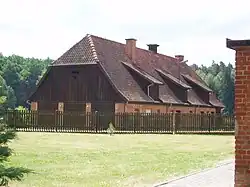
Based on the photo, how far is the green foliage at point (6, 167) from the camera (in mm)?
6648

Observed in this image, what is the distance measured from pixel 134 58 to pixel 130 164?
33313mm

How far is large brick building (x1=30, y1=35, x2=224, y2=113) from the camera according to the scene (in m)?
41.4

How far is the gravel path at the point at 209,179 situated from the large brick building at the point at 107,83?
1043 inches

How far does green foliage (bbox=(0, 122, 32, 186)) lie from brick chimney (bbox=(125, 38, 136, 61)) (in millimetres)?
41087

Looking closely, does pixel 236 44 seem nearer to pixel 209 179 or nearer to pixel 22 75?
pixel 209 179

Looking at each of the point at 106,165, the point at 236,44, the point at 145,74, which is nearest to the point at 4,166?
the point at 236,44

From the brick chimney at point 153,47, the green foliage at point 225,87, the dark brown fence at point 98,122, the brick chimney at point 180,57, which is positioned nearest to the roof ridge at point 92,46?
the dark brown fence at point 98,122

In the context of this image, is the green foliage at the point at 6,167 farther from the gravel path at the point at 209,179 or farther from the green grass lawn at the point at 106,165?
the gravel path at the point at 209,179

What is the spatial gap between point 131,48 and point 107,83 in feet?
26.5

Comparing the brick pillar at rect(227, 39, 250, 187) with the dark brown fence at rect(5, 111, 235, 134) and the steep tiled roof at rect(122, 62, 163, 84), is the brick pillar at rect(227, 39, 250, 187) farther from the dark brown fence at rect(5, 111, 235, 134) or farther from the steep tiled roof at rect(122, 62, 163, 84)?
the steep tiled roof at rect(122, 62, 163, 84)

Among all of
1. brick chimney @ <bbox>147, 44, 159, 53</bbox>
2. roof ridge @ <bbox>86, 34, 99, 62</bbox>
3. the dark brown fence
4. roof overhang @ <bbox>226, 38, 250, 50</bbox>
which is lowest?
the dark brown fence

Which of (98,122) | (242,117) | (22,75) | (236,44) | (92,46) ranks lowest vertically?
(98,122)

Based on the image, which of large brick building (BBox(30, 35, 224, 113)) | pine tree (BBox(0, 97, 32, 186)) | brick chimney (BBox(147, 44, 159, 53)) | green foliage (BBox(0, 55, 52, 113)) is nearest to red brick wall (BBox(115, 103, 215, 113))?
large brick building (BBox(30, 35, 224, 113))

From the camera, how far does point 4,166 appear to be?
6.84 meters
